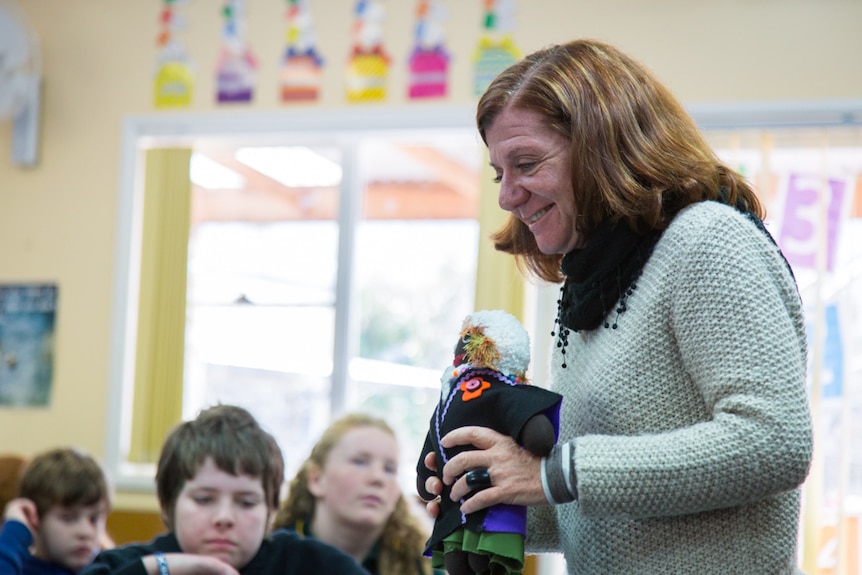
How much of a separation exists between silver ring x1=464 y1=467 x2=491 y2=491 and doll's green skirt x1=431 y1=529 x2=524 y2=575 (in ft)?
0.21

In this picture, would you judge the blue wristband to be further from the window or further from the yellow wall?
the yellow wall

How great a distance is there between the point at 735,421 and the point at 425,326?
3.53 meters

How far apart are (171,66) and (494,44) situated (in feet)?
5.13

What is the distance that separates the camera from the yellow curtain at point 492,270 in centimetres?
438

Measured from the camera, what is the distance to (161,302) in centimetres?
484

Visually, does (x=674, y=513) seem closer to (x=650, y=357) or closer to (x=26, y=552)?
(x=650, y=357)

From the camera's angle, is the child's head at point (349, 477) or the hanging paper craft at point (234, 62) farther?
the hanging paper craft at point (234, 62)

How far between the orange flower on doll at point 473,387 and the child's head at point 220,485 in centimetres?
95

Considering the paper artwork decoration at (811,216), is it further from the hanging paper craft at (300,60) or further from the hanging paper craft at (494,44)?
the hanging paper craft at (300,60)

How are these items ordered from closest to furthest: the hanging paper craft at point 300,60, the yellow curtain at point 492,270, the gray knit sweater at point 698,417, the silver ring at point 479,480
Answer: the gray knit sweater at point 698,417 < the silver ring at point 479,480 < the yellow curtain at point 492,270 < the hanging paper craft at point 300,60

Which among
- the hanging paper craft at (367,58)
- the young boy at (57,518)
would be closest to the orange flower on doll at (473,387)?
the young boy at (57,518)

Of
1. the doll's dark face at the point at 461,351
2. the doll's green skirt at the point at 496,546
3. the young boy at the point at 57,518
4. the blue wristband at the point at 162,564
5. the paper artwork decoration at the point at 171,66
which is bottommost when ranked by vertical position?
the young boy at the point at 57,518

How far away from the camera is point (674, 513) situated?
117cm

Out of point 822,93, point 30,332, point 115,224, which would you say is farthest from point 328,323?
point 822,93
